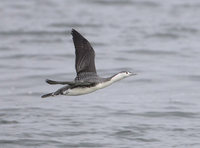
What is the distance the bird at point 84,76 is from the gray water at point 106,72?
1.19 meters

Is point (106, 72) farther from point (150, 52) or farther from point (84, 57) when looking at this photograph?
point (84, 57)

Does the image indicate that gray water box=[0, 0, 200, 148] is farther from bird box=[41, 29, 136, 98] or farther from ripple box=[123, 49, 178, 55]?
bird box=[41, 29, 136, 98]

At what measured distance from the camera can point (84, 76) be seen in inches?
460

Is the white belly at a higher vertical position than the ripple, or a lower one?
lower

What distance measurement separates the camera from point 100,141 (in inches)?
483

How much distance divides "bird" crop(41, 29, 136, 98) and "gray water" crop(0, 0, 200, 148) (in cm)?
119

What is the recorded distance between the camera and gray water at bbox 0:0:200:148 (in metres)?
12.8

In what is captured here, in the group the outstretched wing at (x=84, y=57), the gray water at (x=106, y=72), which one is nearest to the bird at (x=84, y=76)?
the outstretched wing at (x=84, y=57)

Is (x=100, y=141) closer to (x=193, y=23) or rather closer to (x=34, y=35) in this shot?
(x=34, y=35)

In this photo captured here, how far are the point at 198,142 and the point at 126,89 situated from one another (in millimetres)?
4245

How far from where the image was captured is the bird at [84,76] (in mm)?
11203

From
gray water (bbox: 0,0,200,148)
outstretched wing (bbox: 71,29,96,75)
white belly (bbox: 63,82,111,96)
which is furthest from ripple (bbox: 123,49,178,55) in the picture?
white belly (bbox: 63,82,111,96)

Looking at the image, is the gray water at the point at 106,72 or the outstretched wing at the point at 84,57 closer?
the outstretched wing at the point at 84,57

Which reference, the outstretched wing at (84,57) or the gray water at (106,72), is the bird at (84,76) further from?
the gray water at (106,72)
